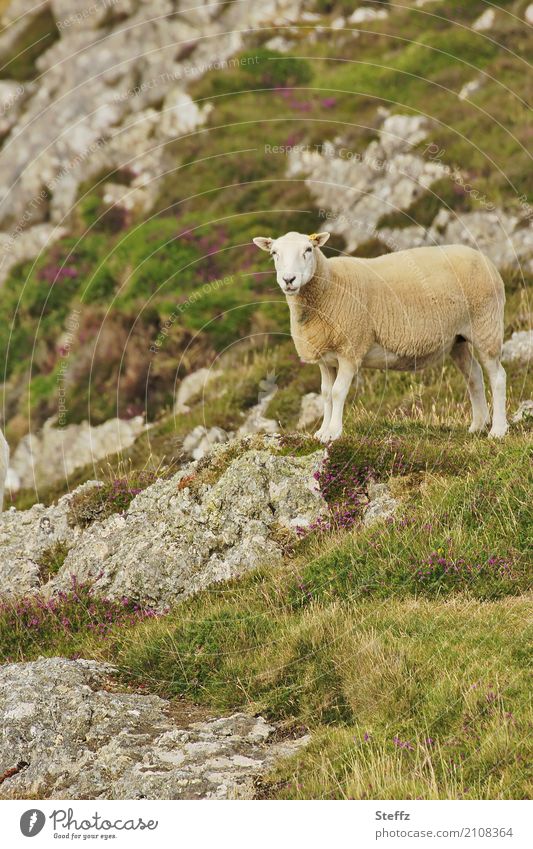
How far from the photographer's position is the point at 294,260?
11.2 m

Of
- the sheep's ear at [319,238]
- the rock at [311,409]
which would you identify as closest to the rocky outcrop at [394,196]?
the rock at [311,409]

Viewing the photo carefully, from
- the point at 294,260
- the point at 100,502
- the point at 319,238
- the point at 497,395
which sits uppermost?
the point at 319,238

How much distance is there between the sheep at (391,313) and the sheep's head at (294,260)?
0.04 ft

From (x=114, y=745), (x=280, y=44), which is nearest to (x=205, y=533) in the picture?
(x=114, y=745)

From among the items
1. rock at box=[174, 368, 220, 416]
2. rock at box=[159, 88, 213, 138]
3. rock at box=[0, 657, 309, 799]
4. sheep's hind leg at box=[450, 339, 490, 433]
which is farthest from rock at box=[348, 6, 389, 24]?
rock at box=[0, 657, 309, 799]

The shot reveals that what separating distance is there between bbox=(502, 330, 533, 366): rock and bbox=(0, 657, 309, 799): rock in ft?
35.9

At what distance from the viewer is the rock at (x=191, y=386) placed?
70.9 feet

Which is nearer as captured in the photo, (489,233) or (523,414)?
(523,414)

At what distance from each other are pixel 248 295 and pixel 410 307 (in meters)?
12.3

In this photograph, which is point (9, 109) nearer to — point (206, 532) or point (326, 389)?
point (326, 389)

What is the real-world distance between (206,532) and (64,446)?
529 inches
